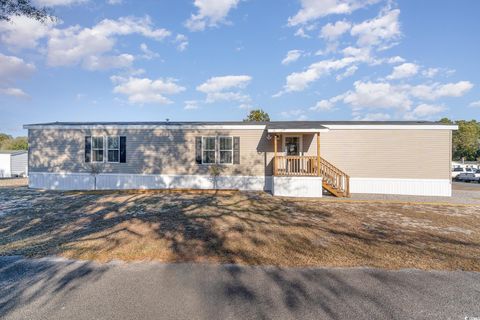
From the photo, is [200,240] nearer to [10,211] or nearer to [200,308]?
[200,308]

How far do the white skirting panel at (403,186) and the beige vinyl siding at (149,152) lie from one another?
489cm

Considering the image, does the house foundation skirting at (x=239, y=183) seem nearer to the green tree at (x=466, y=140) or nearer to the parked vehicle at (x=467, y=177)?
the parked vehicle at (x=467, y=177)

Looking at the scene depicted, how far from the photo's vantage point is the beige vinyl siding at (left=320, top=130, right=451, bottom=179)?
12.0m

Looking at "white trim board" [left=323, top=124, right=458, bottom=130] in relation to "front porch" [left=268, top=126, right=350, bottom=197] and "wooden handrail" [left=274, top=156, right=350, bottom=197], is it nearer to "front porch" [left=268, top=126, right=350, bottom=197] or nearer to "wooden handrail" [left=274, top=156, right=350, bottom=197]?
"front porch" [left=268, top=126, right=350, bottom=197]

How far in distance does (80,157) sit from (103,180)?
193cm

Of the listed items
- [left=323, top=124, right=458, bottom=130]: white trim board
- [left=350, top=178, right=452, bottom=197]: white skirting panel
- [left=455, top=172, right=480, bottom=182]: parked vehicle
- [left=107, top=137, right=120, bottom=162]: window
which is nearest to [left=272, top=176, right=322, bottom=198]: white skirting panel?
[left=350, top=178, right=452, bottom=197]: white skirting panel

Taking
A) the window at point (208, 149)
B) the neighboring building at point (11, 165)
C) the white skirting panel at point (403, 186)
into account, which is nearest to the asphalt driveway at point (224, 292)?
the white skirting panel at point (403, 186)

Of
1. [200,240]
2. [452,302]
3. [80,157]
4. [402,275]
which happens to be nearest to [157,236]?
[200,240]

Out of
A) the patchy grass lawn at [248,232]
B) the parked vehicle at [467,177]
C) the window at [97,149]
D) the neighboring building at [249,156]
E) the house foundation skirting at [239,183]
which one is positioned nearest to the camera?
the patchy grass lawn at [248,232]

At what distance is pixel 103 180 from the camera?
13344 mm

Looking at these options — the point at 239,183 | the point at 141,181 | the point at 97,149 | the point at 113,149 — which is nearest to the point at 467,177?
the point at 239,183

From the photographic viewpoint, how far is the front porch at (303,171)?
11305 mm

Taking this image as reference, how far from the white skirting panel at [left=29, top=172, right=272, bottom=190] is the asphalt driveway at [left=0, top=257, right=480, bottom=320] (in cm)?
864

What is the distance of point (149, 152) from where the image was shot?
519 inches
